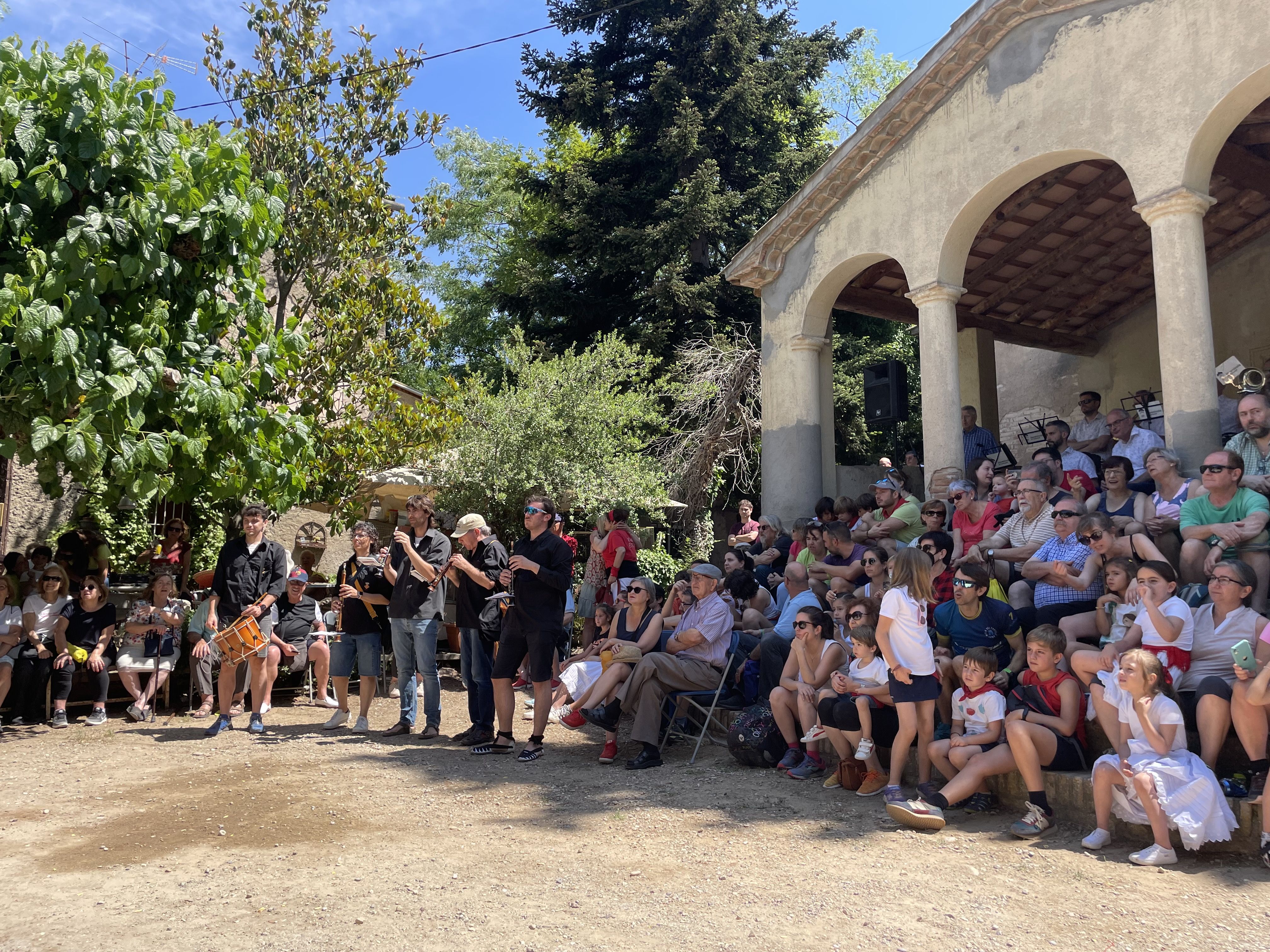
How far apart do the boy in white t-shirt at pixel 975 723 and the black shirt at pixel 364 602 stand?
4614mm

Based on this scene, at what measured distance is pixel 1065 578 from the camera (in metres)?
6.10

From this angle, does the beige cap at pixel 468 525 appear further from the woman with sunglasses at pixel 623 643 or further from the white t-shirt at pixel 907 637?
the white t-shirt at pixel 907 637

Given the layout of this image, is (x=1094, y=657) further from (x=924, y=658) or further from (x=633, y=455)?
(x=633, y=455)

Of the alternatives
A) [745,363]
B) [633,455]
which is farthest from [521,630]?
[745,363]

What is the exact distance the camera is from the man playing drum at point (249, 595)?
7.85 metres

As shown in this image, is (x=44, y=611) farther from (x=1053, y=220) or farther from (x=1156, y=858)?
(x=1053, y=220)

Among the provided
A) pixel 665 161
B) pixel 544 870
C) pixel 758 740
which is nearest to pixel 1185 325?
pixel 758 740

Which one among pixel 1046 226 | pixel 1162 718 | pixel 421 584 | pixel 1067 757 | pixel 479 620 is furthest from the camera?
pixel 1046 226

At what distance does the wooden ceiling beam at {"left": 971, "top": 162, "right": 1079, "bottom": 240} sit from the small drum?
8.28 m

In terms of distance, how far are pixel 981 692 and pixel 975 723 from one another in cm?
18

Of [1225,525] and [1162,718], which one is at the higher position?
[1225,525]

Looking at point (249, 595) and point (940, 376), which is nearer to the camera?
point (249, 595)

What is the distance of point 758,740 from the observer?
21.5ft

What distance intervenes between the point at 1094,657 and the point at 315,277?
946cm
